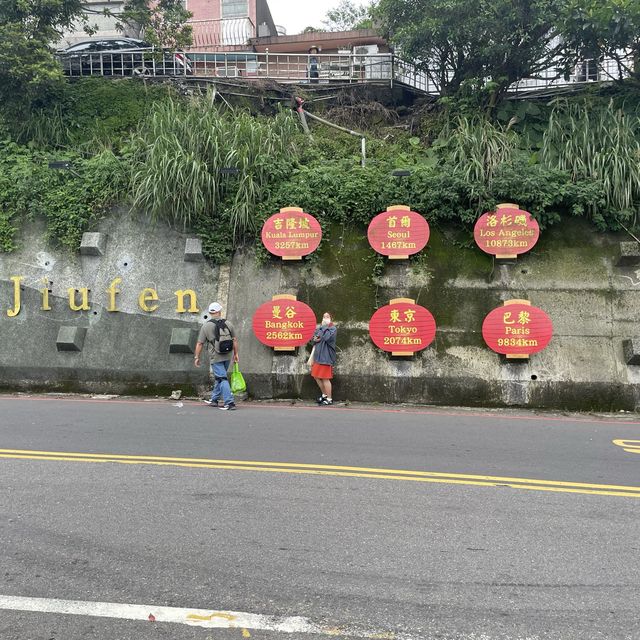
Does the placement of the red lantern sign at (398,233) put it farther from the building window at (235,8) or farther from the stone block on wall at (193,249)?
the building window at (235,8)

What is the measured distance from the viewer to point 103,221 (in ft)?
37.6

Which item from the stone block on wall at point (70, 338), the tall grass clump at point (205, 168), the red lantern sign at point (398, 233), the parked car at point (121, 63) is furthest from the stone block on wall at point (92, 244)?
the parked car at point (121, 63)

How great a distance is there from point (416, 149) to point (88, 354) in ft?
28.7

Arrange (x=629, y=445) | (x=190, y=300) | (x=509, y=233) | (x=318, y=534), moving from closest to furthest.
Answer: (x=318, y=534) < (x=629, y=445) < (x=509, y=233) < (x=190, y=300)

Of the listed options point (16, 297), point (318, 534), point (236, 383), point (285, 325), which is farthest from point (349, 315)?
point (16, 297)

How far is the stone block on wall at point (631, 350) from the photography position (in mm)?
9302

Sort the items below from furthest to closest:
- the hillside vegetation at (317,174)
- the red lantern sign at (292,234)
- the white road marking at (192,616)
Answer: the red lantern sign at (292,234), the hillside vegetation at (317,174), the white road marking at (192,616)

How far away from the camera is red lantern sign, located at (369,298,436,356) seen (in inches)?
391

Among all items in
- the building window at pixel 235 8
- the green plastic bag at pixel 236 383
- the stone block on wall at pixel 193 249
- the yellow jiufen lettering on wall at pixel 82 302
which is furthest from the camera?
the building window at pixel 235 8

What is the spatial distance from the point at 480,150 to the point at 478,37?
315 centimetres

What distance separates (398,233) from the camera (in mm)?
10430

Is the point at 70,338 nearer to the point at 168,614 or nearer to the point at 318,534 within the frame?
the point at 318,534

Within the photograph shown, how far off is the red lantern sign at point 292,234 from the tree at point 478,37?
5435 mm

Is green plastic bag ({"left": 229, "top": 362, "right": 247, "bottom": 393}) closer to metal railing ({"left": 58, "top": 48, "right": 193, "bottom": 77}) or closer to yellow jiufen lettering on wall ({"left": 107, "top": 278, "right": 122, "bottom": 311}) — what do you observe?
yellow jiufen lettering on wall ({"left": 107, "top": 278, "right": 122, "bottom": 311})
